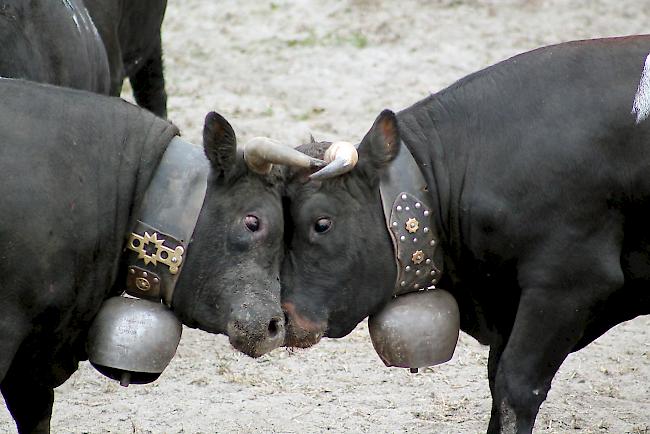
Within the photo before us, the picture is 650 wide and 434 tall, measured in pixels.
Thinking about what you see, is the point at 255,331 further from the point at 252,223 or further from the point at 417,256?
the point at 417,256

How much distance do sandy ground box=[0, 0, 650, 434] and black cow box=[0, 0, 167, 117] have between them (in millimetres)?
1206

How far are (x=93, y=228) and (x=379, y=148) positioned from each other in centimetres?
105

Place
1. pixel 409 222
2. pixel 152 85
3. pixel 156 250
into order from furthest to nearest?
pixel 152 85, pixel 409 222, pixel 156 250

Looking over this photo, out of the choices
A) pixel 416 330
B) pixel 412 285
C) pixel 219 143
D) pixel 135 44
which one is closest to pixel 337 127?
pixel 135 44

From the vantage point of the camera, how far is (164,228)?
185 inches

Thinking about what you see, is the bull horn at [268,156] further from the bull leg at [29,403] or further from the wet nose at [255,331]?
the bull leg at [29,403]

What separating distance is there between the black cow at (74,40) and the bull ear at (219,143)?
52.9 inches

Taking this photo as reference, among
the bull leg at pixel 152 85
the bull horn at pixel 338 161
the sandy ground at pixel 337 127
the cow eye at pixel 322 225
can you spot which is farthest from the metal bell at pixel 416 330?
the bull leg at pixel 152 85

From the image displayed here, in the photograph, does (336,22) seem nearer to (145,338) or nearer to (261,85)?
(261,85)

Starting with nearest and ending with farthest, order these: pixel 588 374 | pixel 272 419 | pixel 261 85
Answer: pixel 272 419, pixel 588 374, pixel 261 85

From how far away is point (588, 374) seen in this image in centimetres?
636

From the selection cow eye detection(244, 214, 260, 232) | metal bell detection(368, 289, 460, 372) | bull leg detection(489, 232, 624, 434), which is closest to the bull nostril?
cow eye detection(244, 214, 260, 232)

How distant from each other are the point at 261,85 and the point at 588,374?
13.8 feet

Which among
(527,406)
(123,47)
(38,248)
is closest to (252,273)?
(38,248)
